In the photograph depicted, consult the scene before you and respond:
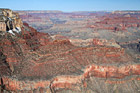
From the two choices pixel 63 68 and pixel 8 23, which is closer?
pixel 63 68

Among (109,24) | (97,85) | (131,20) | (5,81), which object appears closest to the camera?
(5,81)

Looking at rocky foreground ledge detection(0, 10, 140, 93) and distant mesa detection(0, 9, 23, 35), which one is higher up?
distant mesa detection(0, 9, 23, 35)

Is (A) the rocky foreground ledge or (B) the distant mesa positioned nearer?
(A) the rocky foreground ledge

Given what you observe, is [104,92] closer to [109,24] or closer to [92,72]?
[92,72]

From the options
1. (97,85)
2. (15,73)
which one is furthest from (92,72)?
(15,73)

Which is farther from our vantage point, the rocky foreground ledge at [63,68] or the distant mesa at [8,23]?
the distant mesa at [8,23]

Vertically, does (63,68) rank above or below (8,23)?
below

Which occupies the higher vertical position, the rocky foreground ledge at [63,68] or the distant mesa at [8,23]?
the distant mesa at [8,23]

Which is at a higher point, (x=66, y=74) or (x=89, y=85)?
(x=66, y=74)
